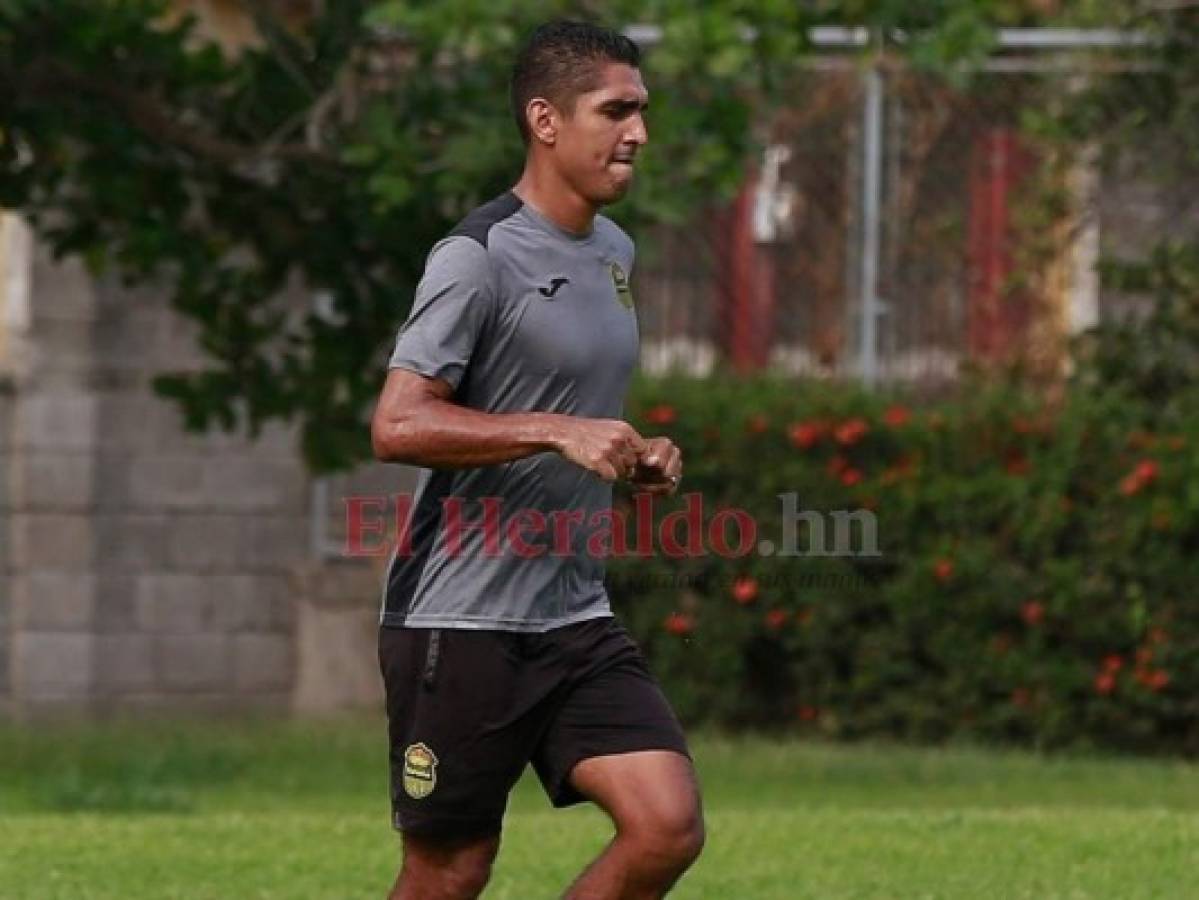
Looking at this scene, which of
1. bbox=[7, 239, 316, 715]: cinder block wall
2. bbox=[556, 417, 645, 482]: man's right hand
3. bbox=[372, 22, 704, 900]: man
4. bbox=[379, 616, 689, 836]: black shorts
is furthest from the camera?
bbox=[7, 239, 316, 715]: cinder block wall

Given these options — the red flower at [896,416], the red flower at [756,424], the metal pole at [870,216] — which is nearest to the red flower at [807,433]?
the red flower at [756,424]

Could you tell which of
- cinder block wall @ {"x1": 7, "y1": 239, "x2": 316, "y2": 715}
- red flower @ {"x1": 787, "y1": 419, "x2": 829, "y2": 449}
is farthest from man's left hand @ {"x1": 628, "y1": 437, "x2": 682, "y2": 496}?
cinder block wall @ {"x1": 7, "y1": 239, "x2": 316, "y2": 715}

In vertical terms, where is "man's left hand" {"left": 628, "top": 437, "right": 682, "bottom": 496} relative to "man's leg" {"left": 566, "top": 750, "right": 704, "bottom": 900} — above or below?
above

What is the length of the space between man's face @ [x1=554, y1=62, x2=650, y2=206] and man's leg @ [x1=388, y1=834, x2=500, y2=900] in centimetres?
132

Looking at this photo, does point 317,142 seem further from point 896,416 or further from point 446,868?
point 446,868

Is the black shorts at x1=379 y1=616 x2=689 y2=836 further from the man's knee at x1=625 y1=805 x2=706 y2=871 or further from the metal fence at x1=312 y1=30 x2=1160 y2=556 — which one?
the metal fence at x1=312 y1=30 x2=1160 y2=556

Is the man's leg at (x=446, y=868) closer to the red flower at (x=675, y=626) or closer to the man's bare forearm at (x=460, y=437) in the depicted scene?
the man's bare forearm at (x=460, y=437)

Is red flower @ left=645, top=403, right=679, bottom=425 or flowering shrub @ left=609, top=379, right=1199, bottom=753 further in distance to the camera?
red flower @ left=645, top=403, right=679, bottom=425

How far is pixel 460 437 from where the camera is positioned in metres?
6.09

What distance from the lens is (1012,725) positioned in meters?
15.2

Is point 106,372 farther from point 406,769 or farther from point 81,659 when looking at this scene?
point 406,769

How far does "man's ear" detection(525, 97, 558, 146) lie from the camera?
643 centimetres

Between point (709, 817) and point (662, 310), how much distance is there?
17.3 ft

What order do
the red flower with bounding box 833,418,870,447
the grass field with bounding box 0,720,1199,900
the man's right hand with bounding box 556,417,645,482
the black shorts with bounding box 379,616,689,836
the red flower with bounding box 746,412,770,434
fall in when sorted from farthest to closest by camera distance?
the red flower with bounding box 746,412,770,434 → the red flower with bounding box 833,418,870,447 → the grass field with bounding box 0,720,1199,900 → the black shorts with bounding box 379,616,689,836 → the man's right hand with bounding box 556,417,645,482
